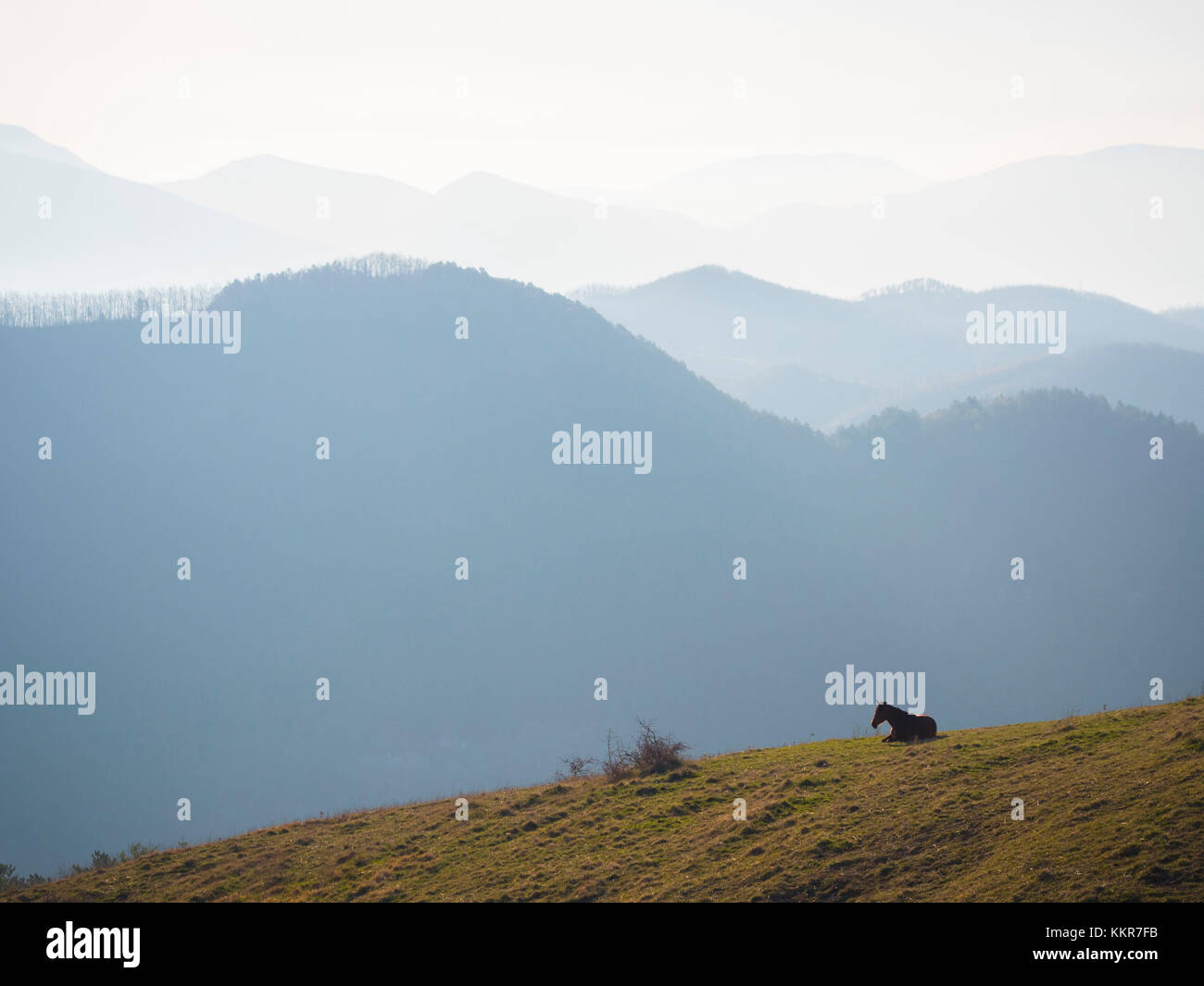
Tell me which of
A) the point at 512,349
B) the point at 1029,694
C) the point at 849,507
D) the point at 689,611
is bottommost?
the point at 1029,694

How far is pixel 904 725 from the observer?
1847cm

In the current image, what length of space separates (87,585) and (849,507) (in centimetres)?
11650

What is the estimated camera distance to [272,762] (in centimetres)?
11494

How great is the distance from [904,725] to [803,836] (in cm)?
577

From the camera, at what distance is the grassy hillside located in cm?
1106

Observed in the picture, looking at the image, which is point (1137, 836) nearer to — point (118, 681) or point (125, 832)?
point (125, 832)

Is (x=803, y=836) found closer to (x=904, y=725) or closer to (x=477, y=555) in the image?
(x=904, y=725)

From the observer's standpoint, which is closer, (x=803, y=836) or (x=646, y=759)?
(x=803, y=836)

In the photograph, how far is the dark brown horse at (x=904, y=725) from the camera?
18.3m

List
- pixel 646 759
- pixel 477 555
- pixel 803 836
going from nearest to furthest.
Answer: pixel 803 836, pixel 646 759, pixel 477 555

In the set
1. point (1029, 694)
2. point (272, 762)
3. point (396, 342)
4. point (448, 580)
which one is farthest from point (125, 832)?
point (1029, 694)

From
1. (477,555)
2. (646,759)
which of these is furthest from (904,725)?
(477,555)

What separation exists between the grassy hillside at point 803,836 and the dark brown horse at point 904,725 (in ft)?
1.27

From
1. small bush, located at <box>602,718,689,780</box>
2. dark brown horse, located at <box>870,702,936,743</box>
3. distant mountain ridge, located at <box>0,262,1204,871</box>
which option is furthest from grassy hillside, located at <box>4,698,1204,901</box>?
distant mountain ridge, located at <box>0,262,1204,871</box>
